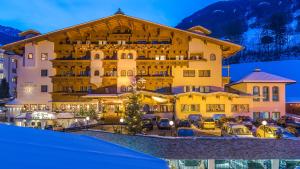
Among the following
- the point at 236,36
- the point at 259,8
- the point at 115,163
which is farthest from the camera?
the point at 259,8

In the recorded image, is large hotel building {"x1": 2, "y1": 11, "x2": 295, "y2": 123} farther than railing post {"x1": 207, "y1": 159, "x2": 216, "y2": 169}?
Yes

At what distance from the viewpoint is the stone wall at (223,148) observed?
23891 millimetres

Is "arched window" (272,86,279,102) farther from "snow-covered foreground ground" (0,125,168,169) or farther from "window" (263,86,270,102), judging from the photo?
"snow-covered foreground ground" (0,125,168,169)

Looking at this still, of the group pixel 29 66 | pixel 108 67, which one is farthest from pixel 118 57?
pixel 29 66

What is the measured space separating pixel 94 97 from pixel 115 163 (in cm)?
3519

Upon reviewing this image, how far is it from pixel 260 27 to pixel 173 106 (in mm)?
84990

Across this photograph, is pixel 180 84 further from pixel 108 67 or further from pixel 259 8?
pixel 259 8

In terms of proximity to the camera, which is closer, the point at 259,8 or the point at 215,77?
the point at 215,77

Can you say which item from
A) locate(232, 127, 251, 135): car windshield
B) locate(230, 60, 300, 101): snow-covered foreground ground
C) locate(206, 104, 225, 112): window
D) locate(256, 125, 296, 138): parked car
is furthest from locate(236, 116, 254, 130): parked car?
locate(230, 60, 300, 101): snow-covered foreground ground

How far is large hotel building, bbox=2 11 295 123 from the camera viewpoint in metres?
41.2

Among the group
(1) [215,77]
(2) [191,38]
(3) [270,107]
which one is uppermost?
(2) [191,38]

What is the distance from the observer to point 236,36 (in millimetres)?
113062

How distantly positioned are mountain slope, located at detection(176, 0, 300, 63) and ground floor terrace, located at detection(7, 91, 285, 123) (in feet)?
175

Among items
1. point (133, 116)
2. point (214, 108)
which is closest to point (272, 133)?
point (133, 116)
